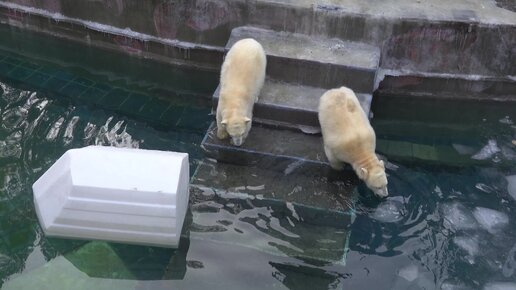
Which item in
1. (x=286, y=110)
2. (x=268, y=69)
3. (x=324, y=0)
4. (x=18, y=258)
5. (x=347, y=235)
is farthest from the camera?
(x=324, y=0)

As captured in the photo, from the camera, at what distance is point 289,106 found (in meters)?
6.46

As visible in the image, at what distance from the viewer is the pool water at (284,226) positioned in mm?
5008

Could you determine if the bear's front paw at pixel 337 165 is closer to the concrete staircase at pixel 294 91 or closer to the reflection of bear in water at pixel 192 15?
the concrete staircase at pixel 294 91

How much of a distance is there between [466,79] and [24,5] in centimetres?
713

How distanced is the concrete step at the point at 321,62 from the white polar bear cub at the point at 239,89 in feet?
1.65

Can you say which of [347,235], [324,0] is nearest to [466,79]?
[324,0]

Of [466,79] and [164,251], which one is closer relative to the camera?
[164,251]

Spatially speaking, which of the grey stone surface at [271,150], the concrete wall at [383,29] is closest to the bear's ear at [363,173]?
the grey stone surface at [271,150]

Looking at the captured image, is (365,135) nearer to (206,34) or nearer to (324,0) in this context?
(324,0)

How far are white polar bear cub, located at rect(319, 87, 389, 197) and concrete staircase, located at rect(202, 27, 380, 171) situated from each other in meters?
0.40

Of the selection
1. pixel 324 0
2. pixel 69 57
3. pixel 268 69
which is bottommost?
pixel 69 57

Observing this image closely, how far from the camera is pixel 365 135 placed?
556cm

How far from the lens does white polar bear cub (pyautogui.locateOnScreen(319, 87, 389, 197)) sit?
5.54 m

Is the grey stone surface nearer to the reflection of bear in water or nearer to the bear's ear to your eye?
the bear's ear
